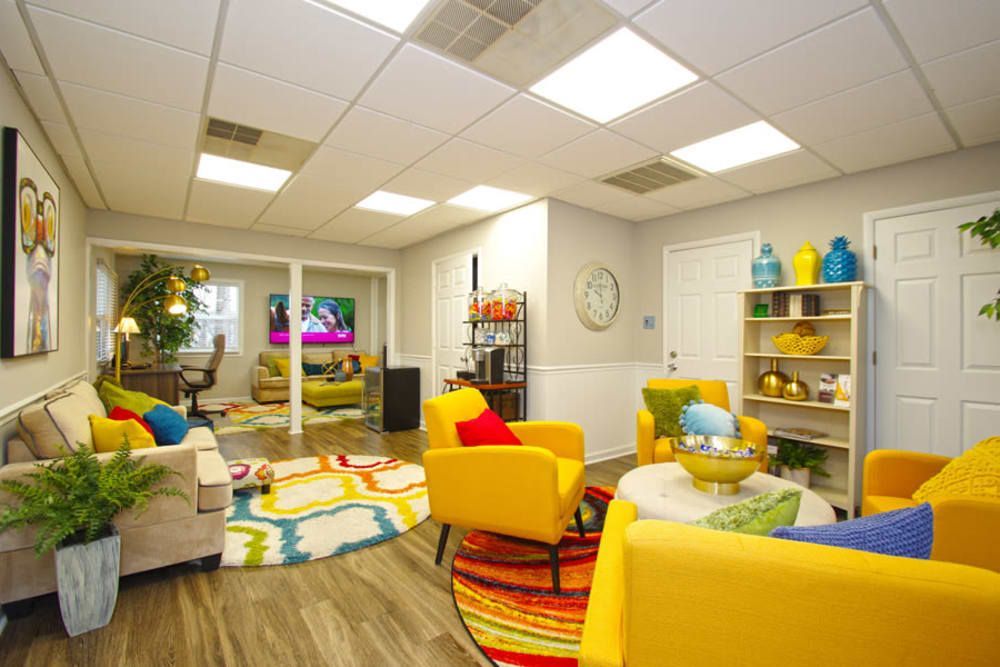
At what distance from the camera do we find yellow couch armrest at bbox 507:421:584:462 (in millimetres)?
2924

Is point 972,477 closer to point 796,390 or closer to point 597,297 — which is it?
point 796,390

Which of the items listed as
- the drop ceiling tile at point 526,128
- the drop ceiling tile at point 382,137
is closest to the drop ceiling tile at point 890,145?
the drop ceiling tile at point 526,128

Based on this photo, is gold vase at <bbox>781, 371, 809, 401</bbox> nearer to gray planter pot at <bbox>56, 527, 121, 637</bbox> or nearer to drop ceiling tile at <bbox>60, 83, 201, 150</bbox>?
gray planter pot at <bbox>56, 527, 121, 637</bbox>

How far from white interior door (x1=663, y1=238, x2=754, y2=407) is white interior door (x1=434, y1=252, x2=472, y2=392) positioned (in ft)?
7.34

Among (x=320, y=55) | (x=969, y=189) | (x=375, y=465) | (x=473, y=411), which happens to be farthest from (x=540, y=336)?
(x=969, y=189)

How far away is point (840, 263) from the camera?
135 inches

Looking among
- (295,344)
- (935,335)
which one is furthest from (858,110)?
(295,344)

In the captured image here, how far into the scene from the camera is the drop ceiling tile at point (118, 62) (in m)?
1.93

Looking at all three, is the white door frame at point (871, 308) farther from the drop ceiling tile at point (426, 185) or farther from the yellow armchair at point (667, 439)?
the drop ceiling tile at point (426, 185)

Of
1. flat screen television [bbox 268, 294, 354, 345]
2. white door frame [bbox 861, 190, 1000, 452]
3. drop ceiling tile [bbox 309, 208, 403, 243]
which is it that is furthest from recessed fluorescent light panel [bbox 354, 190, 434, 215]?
flat screen television [bbox 268, 294, 354, 345]

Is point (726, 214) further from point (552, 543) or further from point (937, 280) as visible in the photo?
point (552, 543)

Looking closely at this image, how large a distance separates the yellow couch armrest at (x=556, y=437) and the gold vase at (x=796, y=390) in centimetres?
194

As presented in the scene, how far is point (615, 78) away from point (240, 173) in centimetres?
303

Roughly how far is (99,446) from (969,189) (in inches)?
219
